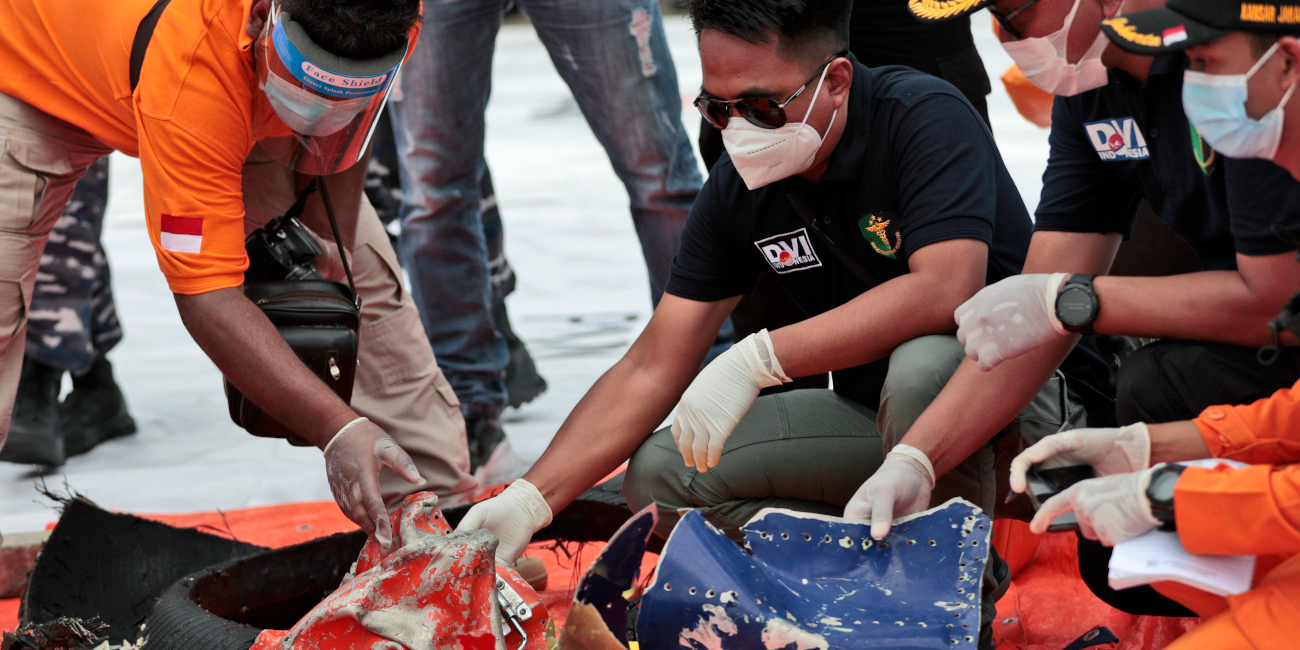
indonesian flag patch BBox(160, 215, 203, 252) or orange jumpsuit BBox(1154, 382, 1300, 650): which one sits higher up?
indonesian flag patch BBox(160, 215, 203, 252)

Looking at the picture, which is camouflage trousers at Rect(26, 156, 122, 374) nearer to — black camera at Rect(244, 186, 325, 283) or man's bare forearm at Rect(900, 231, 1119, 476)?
black camera at Rect(244, 186, 325, 283)

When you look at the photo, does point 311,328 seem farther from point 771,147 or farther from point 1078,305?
point 1078,305

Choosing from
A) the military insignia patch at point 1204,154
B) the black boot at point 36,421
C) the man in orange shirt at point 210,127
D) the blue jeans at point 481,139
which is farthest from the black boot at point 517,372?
the military insignia patch at point 1204,154

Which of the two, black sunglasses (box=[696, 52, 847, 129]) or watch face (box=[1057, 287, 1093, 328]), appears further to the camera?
black sunglasses (box=[696, 52, 847, 129])

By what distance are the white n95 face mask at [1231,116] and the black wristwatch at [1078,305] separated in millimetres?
251

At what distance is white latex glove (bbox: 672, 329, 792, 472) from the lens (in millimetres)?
1720

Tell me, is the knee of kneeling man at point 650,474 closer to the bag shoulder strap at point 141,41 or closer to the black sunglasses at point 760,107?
the black sunglasses at point 760,107

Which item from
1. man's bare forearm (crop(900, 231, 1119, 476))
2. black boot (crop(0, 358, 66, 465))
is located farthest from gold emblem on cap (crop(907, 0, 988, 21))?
black boot (crop(0, 358, 66, 465))

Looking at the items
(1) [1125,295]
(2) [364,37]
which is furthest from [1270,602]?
(2) [364,37]

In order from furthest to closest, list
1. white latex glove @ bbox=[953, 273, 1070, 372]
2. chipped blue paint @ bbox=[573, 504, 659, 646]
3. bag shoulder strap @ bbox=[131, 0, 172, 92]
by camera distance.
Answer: bag shoulder strap @ bbox=[131, 0, 172, 92]
white latex glove @ bbox=[953, 273, 1070, 372]
chipped blue paint @ bbox=[573, 504, 659, 646]

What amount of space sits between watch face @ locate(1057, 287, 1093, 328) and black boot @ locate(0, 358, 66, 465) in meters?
2.77

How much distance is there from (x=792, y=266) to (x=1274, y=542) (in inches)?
36.2

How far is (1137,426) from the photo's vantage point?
136cm

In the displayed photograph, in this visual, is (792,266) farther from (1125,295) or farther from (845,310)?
(1125,295)
